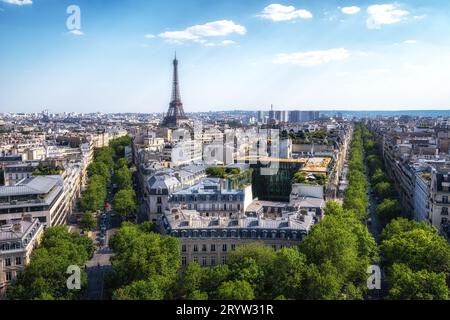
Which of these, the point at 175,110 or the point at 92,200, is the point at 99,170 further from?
the point at 175,110

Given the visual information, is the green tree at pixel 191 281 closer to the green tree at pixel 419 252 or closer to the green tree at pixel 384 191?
the green tree at pixel 419 252

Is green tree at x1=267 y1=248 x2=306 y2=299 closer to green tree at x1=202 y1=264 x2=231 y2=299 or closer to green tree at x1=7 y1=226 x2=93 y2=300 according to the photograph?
green tree at x1=202 y1=264 x2=231 y2=299

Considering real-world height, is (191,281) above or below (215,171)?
below

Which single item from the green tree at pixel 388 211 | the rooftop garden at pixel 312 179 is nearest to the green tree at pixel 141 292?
the rooftop garden at pixel 312 179

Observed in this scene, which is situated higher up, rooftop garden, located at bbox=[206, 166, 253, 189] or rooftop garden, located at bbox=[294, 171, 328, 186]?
rooftop garden, located at bbox=[294, 171, 328, 186]

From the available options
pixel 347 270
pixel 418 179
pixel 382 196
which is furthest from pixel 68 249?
pixel 382 196

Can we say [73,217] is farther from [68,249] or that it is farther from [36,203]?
[68,249]

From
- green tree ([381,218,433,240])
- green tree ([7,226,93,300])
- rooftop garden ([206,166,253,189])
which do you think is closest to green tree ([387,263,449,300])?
green tree ([381,218,433,240])

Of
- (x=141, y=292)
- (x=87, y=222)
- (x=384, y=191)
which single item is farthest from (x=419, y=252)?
(x=87, y=222)

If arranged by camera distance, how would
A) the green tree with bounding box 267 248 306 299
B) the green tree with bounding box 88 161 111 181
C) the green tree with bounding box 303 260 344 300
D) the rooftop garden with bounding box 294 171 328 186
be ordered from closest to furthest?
1. the green tree with bounding box 303 260 344 300
2. the green tree with bounding box 267 248 306 299
3. the rooftop garden with bounding box 294 171 328 186
4. the green tree with bounding box 88 161 111 181
